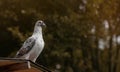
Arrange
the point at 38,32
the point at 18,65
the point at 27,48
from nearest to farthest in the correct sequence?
the point at 18,65 → the point at 27,48 → the point at 38,32

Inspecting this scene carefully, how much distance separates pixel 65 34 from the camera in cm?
1639

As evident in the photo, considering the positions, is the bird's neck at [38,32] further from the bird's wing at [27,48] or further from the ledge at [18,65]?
the ledge at [18,65]

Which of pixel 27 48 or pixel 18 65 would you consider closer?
pixel 18 65

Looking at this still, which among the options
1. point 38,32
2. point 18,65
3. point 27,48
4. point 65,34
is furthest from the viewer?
point 65,34

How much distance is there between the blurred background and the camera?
52.1 feet

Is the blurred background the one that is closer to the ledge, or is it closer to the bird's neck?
the bird's neck

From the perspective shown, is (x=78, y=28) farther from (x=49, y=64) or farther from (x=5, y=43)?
(x=5, y=43)

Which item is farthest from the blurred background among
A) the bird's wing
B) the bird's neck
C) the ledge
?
the ledge

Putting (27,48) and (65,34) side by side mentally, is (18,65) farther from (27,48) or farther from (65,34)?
(65,34)

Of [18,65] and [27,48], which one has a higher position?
[27,48]

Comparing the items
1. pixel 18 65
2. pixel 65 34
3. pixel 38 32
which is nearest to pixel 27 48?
pixel 38 32

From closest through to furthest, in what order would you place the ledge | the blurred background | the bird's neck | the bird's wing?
the ledge < the bird's wing < the bird's neck < the blurred background

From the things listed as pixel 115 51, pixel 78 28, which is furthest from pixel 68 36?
pixel 115 51

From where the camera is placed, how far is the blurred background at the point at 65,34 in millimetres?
15891
